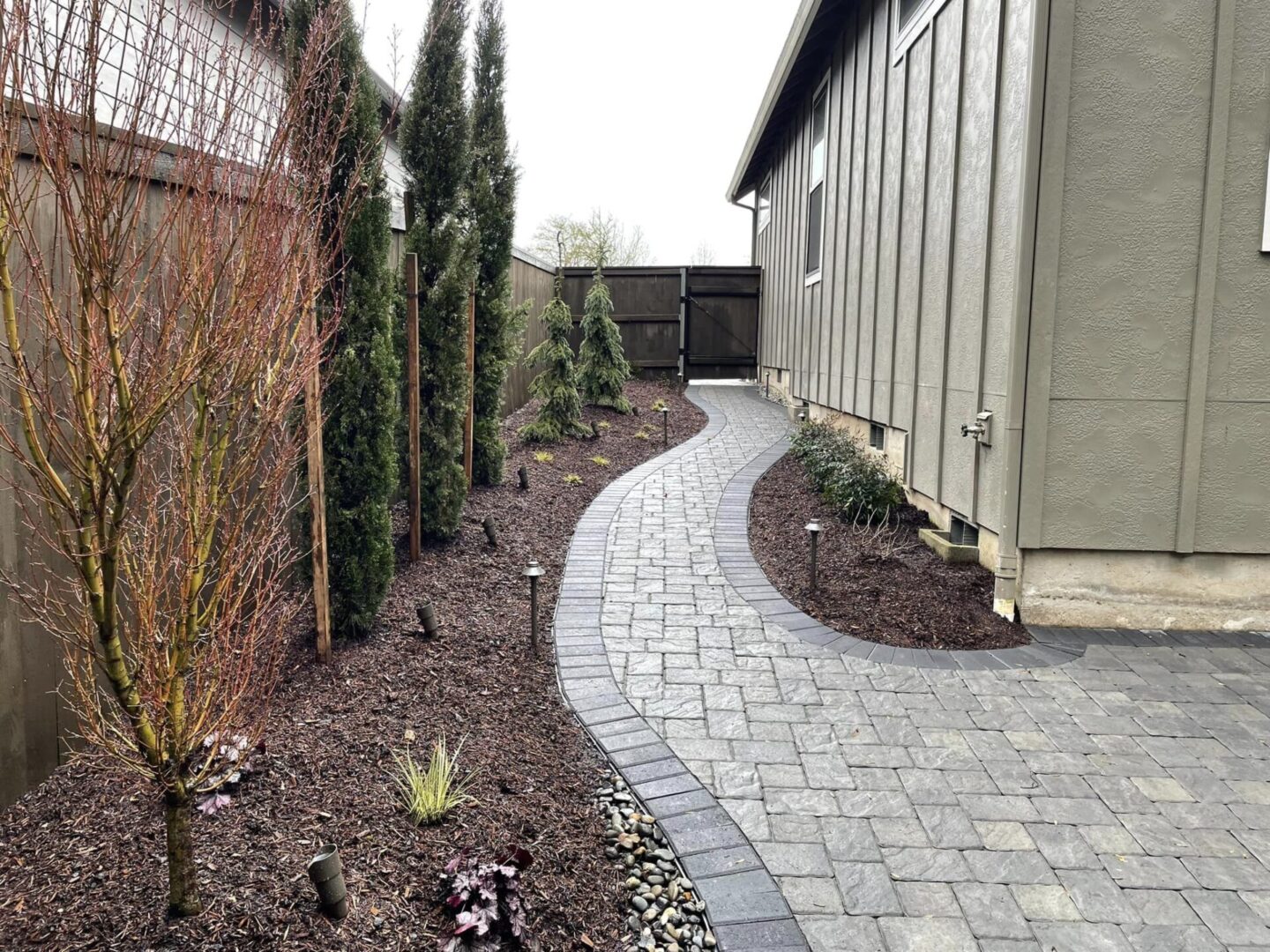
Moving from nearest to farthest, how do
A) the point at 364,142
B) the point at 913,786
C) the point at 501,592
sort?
the point at 913,786, the point at 364,142, the point at 501,592

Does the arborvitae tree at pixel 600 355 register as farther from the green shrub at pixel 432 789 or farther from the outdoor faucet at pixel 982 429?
the green shrub at pixel 432 789

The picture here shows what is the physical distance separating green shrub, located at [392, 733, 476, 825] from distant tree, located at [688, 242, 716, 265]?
38.6m

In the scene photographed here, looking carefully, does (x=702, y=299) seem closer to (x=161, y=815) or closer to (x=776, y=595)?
(x=776, y=595)

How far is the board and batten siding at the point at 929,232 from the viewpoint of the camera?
5.18 meters

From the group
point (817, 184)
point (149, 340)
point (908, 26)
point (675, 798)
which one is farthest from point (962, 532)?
point (817, 184)

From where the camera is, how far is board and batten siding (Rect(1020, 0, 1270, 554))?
181 inches

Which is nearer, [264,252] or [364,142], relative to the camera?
[264,252]

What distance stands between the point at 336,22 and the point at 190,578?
175 centimetres

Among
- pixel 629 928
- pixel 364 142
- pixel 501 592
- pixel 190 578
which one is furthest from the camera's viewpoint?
pixel 501 592

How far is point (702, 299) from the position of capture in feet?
62.1

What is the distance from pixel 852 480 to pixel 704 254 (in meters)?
35.8

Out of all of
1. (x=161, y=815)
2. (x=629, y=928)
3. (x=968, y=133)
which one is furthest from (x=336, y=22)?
(x=968, y=133)

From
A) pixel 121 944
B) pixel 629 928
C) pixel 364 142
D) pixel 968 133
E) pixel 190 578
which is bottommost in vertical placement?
pixel 629 928

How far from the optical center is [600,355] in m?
13.3
